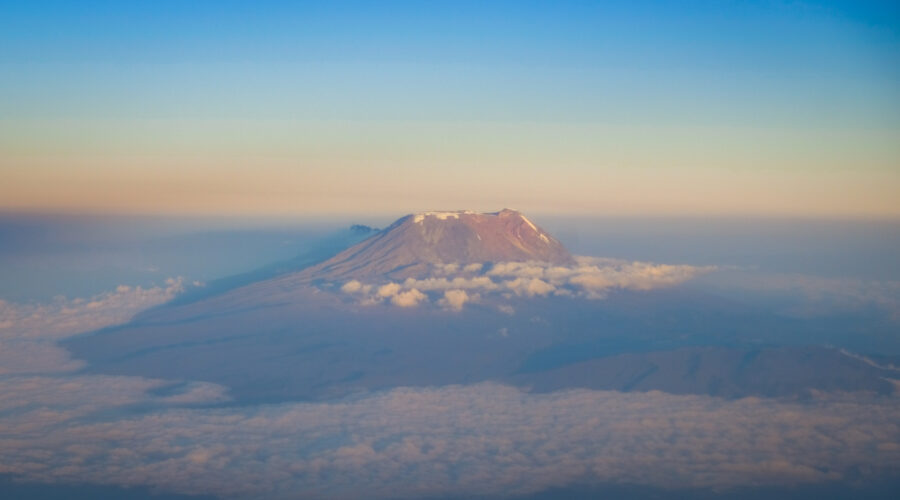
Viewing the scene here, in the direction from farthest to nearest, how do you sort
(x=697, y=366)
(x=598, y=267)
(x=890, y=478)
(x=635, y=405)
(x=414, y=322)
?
→ 1. (x=598, y=267)
2. (x=414, y=322)
3. (x=697, y=366)
4. (x=635, y=405)
5. (x=890, y=478)

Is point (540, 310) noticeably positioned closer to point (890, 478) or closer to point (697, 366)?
point (697, 366)

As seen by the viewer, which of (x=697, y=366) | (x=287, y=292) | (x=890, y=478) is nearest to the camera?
(x=890, y=478)

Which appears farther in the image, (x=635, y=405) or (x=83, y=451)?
(x=635, y=405)

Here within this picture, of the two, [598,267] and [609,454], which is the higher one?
[598,267]

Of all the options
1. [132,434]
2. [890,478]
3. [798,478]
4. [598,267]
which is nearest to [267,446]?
[132,434]

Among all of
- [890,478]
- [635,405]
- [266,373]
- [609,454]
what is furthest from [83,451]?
[890,478]

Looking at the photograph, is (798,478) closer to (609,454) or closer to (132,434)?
(609,454)
